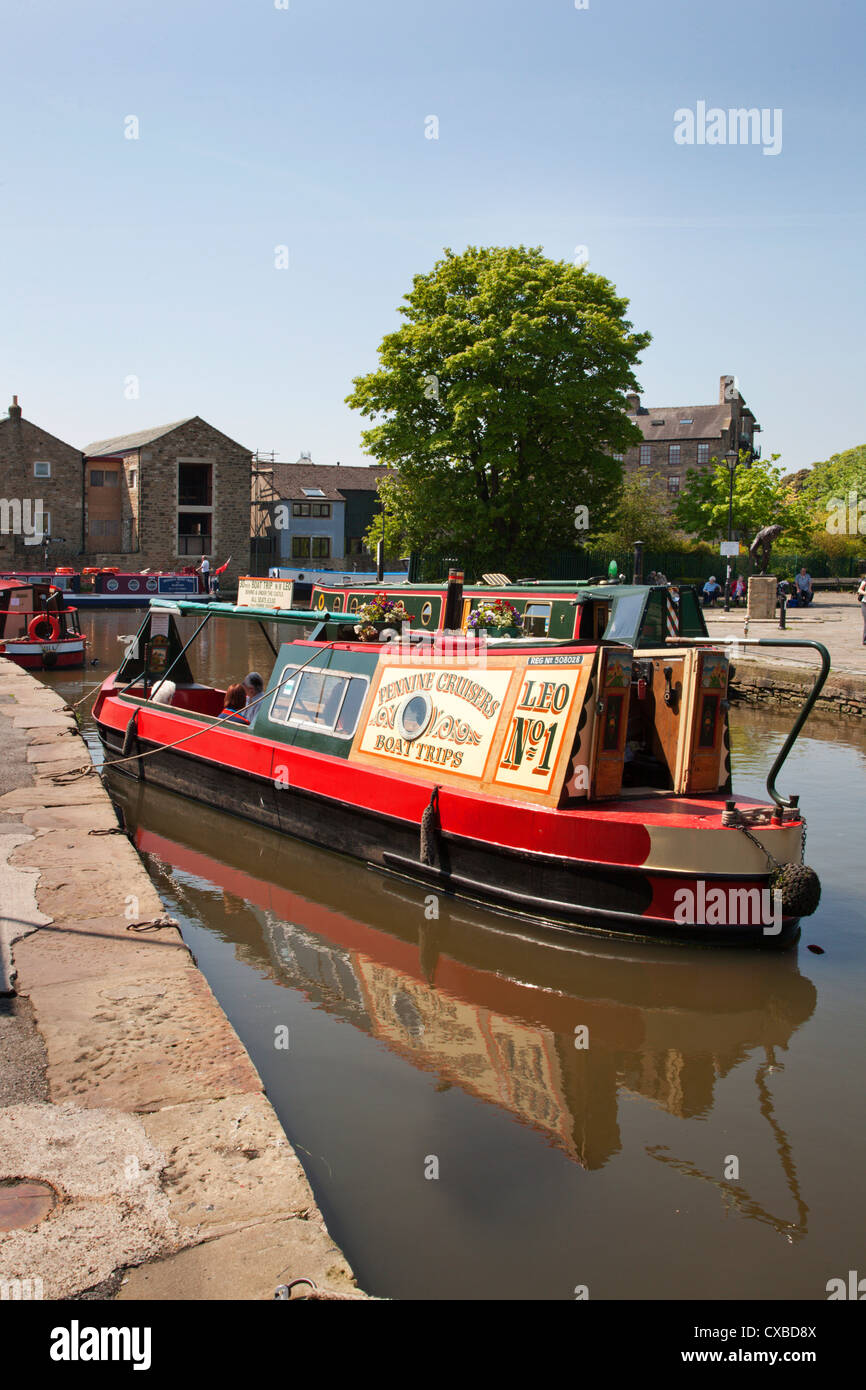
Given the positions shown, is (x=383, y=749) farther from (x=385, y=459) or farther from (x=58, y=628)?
(x=385, y=459)

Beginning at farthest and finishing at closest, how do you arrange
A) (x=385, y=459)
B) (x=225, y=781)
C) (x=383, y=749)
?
(x=385, y=459) < (x=225, y=781) < (x=383, y=749)

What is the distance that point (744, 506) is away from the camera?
59.8 m

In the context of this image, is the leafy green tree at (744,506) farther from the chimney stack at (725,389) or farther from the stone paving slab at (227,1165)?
the stone paving slab at (227,1165)

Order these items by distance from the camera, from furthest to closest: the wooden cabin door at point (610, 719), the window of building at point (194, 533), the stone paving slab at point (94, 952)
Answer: the window of building at point (194, 533) < the wooden cabin door at point (610, 719) < the stone paving slab at point (94, 952)

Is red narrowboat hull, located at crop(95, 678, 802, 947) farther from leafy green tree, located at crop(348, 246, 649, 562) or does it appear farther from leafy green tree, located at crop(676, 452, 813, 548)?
leafy green tree, located at crop(676, 452, 813, 548)

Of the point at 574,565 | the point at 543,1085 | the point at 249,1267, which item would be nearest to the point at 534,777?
the point at 543,1085

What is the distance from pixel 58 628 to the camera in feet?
88.6

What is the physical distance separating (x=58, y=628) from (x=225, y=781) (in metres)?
16.7

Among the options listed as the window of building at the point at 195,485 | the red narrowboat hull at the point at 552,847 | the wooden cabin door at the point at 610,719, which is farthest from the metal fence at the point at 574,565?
the window of building at the point at 195,485

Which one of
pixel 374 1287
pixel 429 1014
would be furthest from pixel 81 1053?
pixel 429 1014

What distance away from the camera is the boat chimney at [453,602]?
1034 centimetres

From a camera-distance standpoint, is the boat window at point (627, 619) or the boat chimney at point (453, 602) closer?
the boat chimney at point (453, 602)

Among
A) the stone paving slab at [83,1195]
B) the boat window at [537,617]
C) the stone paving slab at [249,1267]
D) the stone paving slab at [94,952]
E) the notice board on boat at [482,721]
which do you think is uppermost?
the boat window at [537,617]

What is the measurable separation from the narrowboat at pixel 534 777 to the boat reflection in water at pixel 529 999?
28 cm
